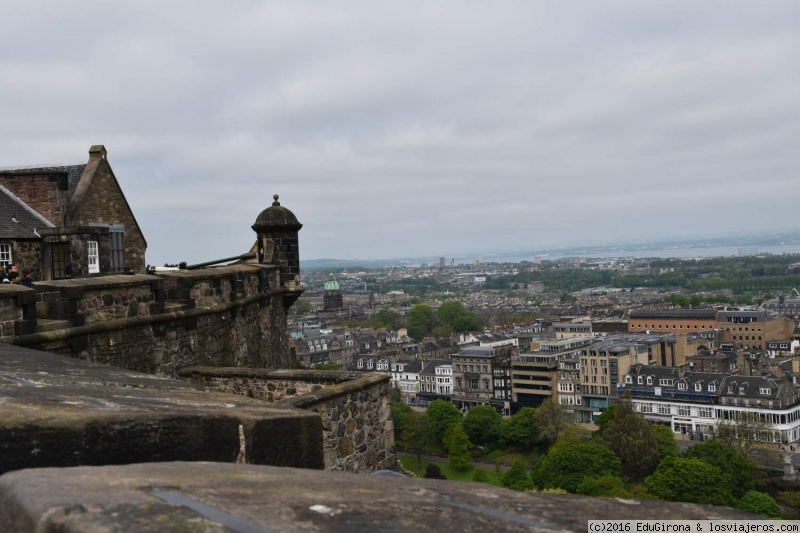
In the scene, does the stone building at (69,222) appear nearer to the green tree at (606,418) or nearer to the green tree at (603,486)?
the green tree at (603,486)

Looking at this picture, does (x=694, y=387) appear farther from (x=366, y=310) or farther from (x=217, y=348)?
(x=366, y=310)

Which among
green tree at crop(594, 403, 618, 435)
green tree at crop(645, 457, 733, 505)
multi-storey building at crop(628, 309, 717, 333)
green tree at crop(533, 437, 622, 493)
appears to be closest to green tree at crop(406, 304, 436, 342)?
multi-storey building at crop(628, 309, 717, 333)

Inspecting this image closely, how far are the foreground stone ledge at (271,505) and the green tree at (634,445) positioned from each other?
58.2m

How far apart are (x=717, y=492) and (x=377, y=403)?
4371 cm

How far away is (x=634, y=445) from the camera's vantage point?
188 ft

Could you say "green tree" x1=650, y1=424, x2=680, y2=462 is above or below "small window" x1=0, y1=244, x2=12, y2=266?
below

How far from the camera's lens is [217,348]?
10688 millimetres

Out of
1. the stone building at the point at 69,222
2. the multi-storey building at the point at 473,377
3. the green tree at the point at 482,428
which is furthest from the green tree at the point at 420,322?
the stone building at the point at 69,222

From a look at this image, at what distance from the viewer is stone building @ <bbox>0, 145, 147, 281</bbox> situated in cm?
1603

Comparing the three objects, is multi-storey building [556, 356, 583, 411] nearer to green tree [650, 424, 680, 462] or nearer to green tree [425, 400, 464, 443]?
green tree [425, 400, 464, 443]

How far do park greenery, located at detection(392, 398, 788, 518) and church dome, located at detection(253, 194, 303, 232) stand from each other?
2645 centimetres

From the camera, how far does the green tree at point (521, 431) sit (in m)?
68.8

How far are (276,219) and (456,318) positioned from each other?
141652mm

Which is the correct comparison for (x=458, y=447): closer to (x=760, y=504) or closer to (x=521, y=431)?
(x=521, y=431)
